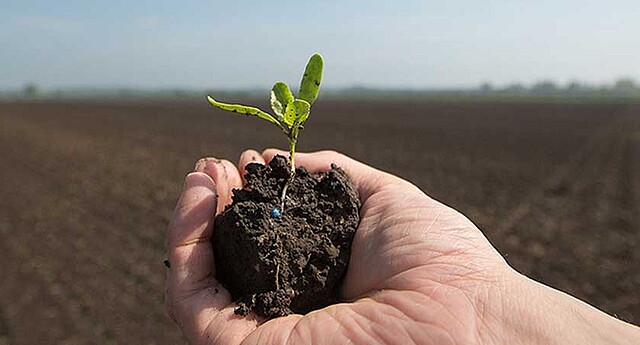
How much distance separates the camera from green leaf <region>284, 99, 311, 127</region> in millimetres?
2715

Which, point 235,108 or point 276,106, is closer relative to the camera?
point 235,108

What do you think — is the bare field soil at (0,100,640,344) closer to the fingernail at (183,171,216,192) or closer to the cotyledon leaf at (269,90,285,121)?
the fingernail at (183,171,216,192)

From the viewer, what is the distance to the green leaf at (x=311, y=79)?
2.84 m

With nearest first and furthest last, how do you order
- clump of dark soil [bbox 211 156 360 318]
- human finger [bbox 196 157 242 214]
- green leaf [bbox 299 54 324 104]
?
clump of dark soil [bbox 211 156 360 318]
green leaf [bbox 299 54 324 104]
human finger [bbox 196 157 242 214]

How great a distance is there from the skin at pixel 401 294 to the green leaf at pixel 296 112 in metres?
0.51

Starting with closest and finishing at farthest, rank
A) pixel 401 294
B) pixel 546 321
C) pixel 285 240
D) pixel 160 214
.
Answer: pixel 546 321, pixel 401 294, pixel 285 240, pixel 160 214

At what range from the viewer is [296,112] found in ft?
9.11

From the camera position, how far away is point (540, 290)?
242 cm

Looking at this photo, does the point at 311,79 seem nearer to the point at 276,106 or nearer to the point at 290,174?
the point at 276,106

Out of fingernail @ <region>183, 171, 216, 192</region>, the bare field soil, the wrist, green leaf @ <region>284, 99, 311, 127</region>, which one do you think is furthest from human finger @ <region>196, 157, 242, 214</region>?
the bare field soil

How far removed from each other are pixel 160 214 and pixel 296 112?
10187 millimetres

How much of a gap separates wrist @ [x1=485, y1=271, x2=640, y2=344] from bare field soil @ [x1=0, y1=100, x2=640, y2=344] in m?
5.48

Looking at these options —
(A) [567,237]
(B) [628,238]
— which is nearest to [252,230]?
(A) [567,237]

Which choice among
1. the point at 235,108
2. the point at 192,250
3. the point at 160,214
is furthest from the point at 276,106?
the point at 160,214
